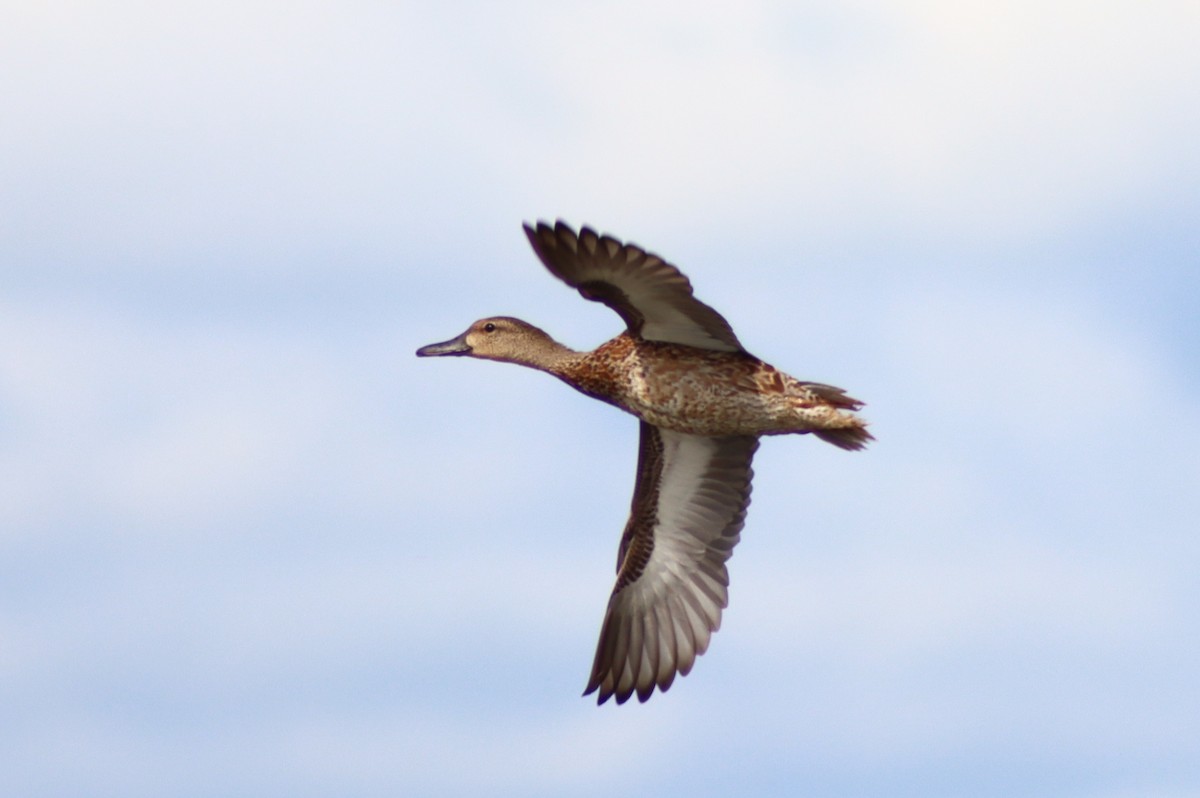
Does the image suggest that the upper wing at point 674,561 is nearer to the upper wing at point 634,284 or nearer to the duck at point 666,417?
the duck at point 666,417

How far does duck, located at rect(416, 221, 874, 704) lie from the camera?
12.7m

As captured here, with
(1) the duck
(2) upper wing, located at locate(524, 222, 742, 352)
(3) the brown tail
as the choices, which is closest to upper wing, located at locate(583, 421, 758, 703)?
(1) the duck

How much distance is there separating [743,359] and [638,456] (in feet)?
5.97

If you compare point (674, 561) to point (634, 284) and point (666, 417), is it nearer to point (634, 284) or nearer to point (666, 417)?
point (666, 417)

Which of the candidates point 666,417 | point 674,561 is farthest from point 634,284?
point 674,561

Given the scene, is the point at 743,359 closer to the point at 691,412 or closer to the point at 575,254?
the point at 691,412

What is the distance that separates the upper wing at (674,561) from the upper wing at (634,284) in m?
1.49

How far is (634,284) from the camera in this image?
12719 millimetres

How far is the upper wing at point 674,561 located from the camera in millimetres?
14586

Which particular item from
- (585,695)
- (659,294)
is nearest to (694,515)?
(585,695)

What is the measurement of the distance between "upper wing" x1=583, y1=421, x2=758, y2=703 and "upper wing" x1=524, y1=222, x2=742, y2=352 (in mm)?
1485

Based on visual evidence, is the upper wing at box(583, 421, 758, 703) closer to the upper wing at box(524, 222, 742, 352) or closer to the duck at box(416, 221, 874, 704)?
the duck at box(416, 221, 874, 704)

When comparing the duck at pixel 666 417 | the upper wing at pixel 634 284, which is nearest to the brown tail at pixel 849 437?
the duck at pixel 666 417

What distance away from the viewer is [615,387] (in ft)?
44.4
